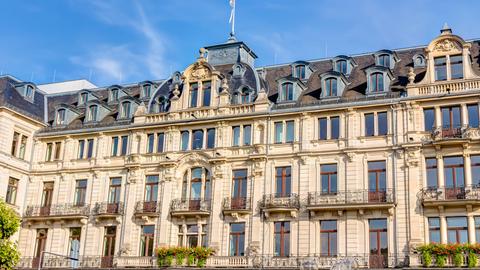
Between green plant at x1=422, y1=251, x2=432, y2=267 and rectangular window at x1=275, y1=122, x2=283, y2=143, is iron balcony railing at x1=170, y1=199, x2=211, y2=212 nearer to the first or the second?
rectangular window at x1=275, y1=122, x2=283, y2=143

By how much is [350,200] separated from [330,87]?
7.46 meters

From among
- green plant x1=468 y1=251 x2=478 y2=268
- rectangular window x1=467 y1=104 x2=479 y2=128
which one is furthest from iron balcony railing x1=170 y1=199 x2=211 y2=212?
rectangular window x1=467 y1=104 x2=479 y2=128

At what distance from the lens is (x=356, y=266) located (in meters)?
37.1

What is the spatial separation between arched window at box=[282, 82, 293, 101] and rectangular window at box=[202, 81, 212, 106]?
16.8 feet

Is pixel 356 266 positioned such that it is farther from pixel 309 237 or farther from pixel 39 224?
pixel 39 224

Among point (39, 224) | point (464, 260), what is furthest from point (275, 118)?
point (39, 224)

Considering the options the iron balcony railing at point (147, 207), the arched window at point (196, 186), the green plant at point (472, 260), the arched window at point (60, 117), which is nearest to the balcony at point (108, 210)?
the iron balcony railing at point (147, 207)

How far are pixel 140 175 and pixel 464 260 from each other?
21053mm

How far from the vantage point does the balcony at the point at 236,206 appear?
40750mm

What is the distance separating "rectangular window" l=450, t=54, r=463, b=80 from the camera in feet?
127

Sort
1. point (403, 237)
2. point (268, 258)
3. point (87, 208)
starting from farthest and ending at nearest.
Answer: point (87, 208)
point (268, 258)
point (403, 237)

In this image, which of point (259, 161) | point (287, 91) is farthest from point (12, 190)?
point (287, 91)

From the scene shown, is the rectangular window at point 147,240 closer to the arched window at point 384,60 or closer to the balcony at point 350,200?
the balcony at point 350,200

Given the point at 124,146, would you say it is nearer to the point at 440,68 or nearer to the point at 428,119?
the point at 428,119
